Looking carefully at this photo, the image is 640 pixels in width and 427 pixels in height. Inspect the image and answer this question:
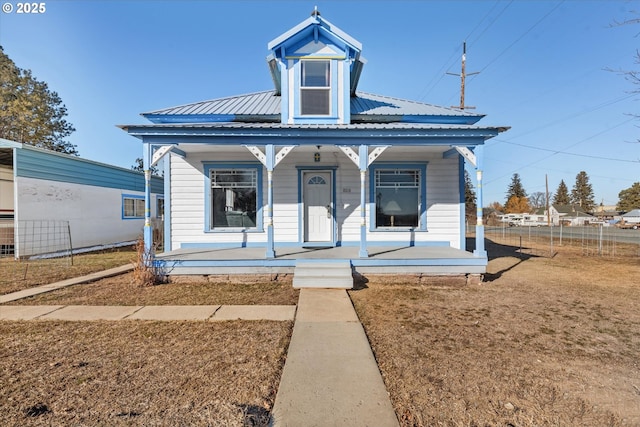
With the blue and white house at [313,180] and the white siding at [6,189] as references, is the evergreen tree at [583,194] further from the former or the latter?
the white siding at [6,189]

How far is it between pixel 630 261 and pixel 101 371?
1529 centimetres

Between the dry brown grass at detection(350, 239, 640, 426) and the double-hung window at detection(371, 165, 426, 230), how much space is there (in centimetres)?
256

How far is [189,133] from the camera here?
7.09 meters

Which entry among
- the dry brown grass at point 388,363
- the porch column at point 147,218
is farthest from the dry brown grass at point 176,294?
the porch column at point 147,218

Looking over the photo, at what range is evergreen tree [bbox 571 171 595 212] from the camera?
235 ft

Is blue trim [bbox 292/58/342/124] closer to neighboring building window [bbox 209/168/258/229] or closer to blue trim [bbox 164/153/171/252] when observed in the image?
neighboring building window [bbox 209/168/258/229]

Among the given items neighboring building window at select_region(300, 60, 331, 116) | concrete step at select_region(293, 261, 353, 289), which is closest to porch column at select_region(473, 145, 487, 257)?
concrete step at select_region(293, 261, 353, 289)

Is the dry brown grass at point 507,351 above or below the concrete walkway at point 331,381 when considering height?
below

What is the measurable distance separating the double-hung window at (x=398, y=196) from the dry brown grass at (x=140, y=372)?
18.7 feet

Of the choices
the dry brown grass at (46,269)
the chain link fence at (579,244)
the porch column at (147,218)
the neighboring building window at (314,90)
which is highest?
the neighboring building window at (314,90)

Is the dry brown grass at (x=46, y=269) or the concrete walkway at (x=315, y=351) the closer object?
the concrete walkway at (x=315, y=351)

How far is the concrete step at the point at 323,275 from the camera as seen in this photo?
6340 millimetres

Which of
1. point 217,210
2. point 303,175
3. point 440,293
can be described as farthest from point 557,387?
point 217,210

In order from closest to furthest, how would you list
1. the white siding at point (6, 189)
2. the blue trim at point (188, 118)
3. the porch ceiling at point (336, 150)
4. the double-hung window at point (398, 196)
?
the porch ceiling at point (336, 150) → the blue trim at point (188, 118) → the double-hung window at point (398, 196) → the white siding at point (6, 189)
